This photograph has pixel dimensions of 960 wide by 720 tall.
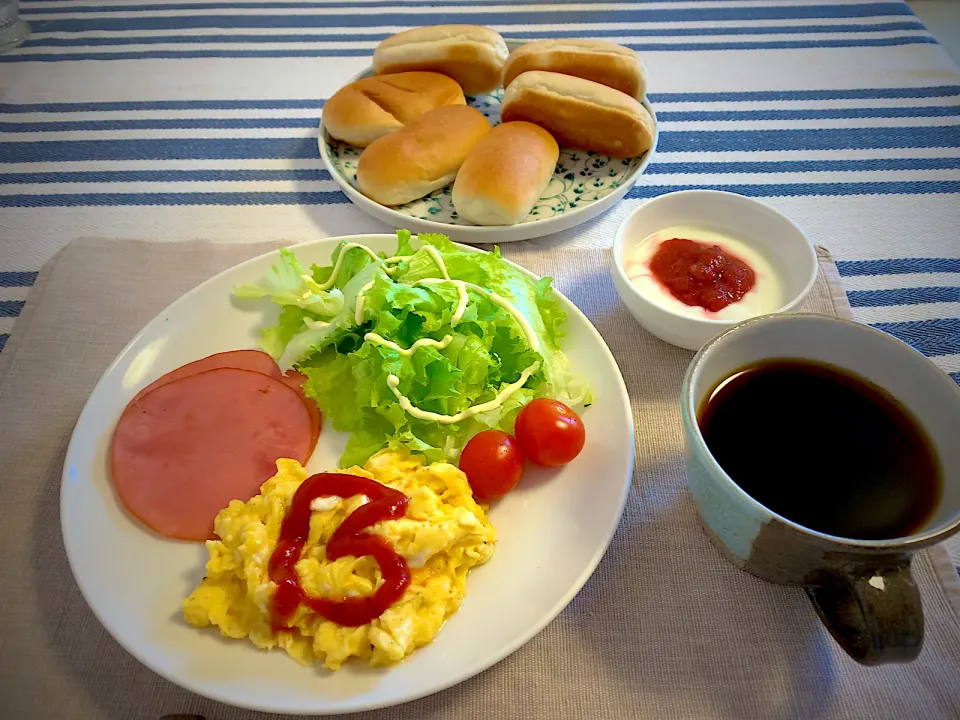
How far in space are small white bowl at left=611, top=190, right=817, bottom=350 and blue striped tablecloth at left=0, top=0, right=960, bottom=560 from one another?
0.33 metres

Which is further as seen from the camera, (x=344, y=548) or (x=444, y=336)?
(x=444, y=336)

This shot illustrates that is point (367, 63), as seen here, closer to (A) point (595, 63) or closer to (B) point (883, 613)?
(A) point (595, 63)

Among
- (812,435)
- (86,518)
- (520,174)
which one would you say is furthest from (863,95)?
(86,518)

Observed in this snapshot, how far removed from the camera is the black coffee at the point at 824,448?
3.49ft

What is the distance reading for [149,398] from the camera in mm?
1474

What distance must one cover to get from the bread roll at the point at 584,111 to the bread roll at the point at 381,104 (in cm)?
31

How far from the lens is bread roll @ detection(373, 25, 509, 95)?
2363 mm

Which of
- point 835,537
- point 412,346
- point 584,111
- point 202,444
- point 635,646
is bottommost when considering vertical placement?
point 635,646

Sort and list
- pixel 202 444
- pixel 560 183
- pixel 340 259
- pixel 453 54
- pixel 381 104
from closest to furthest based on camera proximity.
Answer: pixel 202 444
pixel 340 259
pixel 560 183
pixel 381 104
pixel 453 54

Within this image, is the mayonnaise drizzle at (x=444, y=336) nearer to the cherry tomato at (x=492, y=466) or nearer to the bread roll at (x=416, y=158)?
the cherry tomato at (x=492, y=466)

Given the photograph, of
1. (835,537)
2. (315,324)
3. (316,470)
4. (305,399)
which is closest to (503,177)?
(315,324)

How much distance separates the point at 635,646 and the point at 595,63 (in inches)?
74.7

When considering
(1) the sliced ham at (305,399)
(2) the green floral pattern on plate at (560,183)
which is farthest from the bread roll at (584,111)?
(1) the sliced ham at (305,399)

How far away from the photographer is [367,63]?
2820 millimetres
